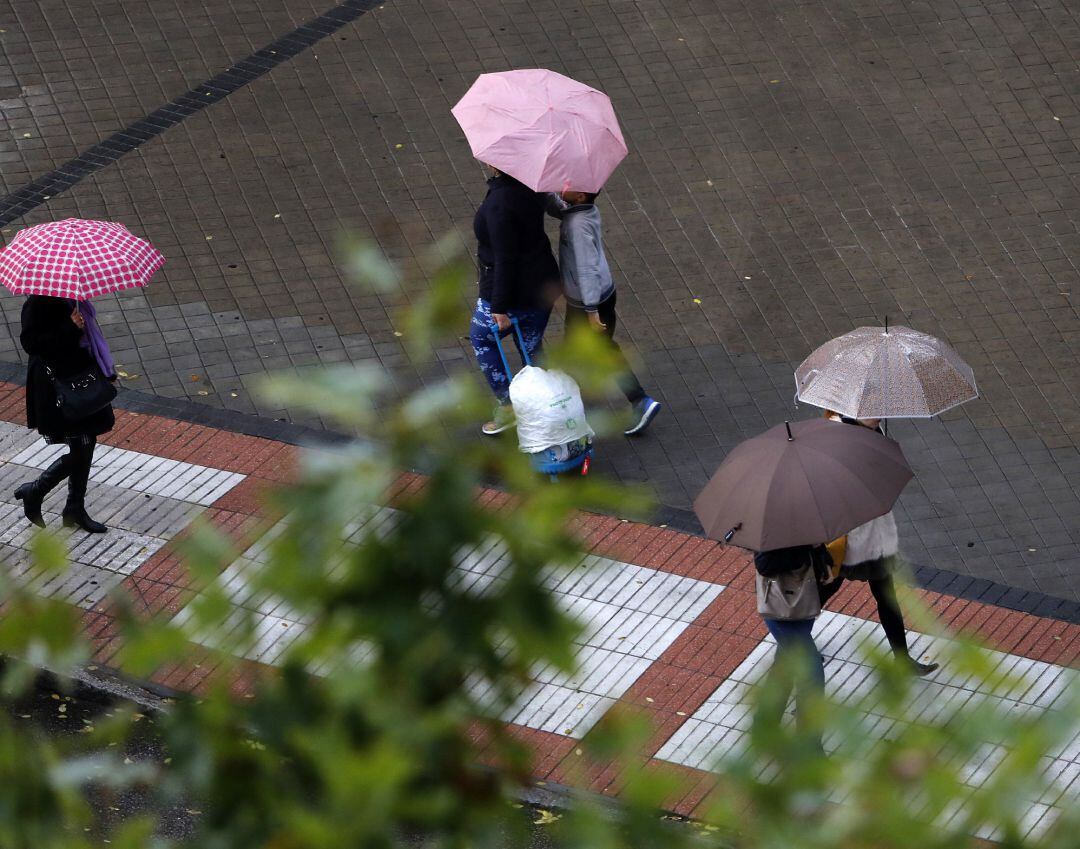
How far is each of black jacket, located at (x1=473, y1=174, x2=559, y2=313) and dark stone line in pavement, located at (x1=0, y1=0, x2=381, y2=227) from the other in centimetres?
416

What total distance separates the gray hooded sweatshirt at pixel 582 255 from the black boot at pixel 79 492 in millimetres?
2702

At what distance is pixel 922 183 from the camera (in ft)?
39.5

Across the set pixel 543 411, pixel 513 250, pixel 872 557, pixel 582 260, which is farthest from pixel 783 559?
pixel 513 250

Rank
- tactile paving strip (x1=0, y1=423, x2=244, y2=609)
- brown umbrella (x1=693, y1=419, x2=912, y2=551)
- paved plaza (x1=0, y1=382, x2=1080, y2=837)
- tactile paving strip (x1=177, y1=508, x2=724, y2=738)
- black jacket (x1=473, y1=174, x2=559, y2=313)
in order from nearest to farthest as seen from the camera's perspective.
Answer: brown umbrella (x1=693, y1=419, x2=912, y2=551), paved plaza (x1=0, y1=382, x2=1080, y2=837), tactile paving strip (x1=177, y1=508, x2=724, y2=738), tactile paving strip (x1=0, y1=423, x2=244, y2=609), black jacket (x1=473, y1=174, x2=559, y2=313)

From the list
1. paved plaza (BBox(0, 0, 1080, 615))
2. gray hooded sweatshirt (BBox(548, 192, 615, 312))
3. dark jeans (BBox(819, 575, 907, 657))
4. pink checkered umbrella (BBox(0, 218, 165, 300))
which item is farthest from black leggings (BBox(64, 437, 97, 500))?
dark jeans (BBox(819, 575, 907, 657))

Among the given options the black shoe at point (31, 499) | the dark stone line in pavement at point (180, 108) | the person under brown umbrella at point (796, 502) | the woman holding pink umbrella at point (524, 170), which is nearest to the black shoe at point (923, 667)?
the person under brown umbrella at point (796, 502)

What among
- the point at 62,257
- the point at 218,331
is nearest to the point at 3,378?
the point at 218,331

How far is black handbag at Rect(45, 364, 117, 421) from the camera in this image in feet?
27.6

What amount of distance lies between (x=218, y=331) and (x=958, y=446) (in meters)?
4.60

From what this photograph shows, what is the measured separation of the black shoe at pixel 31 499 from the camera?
8.80m

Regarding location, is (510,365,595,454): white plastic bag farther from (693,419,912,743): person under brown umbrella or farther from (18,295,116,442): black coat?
(18,295,116,442): black coat

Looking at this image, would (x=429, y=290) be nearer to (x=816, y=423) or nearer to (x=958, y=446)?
(x=816, y=423)

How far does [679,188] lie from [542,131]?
324cm

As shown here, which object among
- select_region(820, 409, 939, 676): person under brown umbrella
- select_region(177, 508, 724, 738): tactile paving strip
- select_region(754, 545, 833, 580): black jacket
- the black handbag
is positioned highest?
the black handbag
